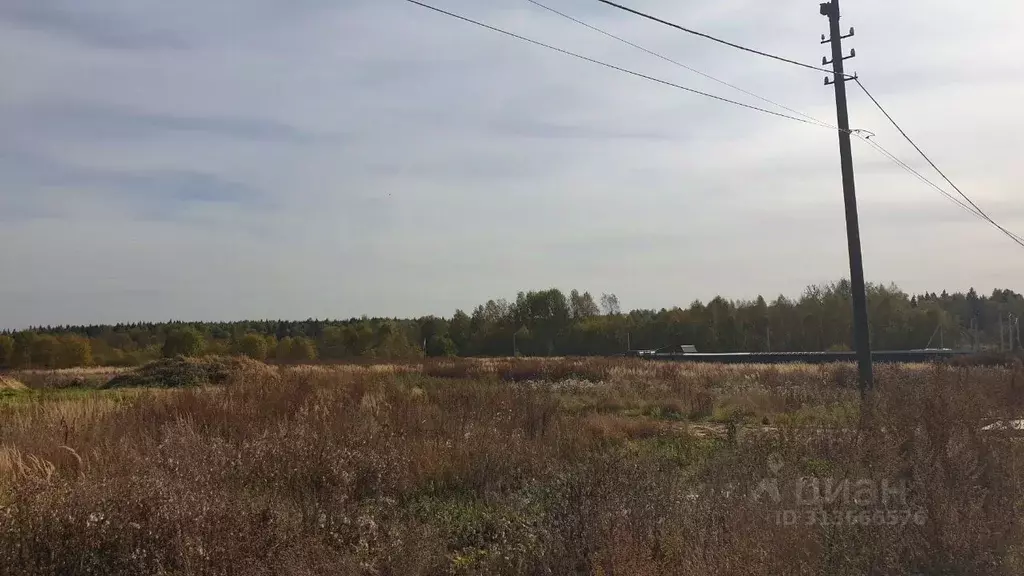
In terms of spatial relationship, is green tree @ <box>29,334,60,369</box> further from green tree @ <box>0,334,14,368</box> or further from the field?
the field

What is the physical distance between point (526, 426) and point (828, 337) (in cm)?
8187

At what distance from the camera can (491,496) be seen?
831 centimetres

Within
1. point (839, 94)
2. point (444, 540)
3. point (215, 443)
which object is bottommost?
point (444, 540)

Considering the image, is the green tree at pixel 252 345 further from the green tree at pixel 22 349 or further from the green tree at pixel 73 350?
the green tree at pixel 22 349

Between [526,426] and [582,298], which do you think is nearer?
[526,426]

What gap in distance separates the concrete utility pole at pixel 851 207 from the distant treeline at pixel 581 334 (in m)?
58.1

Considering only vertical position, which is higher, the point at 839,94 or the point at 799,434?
the point at 839,94

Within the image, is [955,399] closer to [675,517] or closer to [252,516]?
[675,517]

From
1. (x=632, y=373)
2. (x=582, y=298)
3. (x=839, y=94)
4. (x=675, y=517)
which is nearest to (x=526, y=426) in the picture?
(x=675, y=517)

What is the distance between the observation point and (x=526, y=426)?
1219cm

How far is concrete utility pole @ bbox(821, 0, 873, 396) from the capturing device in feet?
48.4

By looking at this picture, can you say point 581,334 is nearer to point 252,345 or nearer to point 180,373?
point 252,345

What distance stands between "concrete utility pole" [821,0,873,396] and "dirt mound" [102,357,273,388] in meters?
20.5

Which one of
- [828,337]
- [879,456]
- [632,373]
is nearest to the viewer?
[879,456]
